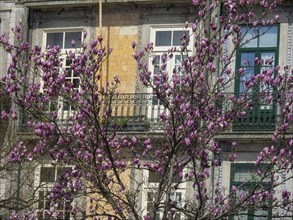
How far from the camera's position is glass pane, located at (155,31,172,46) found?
24750 mm

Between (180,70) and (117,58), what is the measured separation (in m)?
8.98

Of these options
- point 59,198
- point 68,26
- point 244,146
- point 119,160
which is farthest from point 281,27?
point 59,198

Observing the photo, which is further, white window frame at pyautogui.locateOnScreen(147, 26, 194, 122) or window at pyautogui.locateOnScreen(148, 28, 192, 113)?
window at pyautogui.locateOnScreen(148, 28, 192, 113)

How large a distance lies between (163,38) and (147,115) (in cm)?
190

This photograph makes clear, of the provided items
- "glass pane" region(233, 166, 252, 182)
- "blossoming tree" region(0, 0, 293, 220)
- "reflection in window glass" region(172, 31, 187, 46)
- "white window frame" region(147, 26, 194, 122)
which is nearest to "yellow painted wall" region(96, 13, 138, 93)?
"white window frame" region(147, 26, 194, 122)

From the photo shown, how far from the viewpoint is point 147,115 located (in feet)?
80.0

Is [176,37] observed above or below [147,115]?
above

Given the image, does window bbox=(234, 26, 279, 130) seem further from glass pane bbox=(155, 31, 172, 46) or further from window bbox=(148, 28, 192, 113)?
glass pane bbox=(155, 31, 172, 46)

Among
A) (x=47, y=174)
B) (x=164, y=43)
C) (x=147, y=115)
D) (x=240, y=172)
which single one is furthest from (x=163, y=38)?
(x=47, y=174)

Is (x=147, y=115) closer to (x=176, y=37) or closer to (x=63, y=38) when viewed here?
(x=176, y=37)

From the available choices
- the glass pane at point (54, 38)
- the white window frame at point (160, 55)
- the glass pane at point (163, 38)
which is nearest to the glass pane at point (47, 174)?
the white window frame at point (160, 55)

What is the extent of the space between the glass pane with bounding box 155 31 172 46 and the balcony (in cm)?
130

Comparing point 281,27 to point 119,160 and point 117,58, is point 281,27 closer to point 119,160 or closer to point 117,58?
point 117,58

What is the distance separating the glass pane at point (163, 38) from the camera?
24.8m
